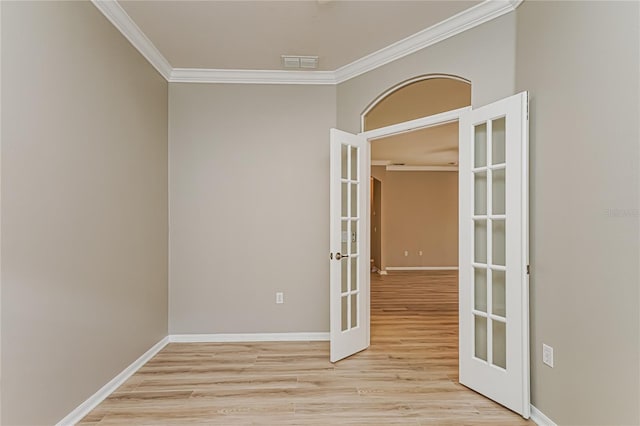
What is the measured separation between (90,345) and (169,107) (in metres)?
2.48

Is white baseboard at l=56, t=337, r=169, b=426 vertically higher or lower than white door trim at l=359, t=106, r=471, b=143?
lower

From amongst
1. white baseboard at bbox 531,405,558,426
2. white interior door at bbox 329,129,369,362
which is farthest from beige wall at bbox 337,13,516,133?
white baseboard at bbox 531,405,558,426

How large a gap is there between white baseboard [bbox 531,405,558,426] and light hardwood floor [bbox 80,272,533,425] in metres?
0.08

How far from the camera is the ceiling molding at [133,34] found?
2557 mm

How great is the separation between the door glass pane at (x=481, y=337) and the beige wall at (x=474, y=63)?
1.68 meters

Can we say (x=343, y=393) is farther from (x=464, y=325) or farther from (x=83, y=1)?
(x=83, y=1)

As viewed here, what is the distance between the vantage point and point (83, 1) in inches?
92.1

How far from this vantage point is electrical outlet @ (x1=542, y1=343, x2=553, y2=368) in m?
2.20

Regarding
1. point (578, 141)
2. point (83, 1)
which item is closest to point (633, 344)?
point (578, 141)

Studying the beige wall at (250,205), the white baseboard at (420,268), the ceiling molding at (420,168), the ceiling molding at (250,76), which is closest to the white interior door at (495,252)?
the beige wall at (250,205)

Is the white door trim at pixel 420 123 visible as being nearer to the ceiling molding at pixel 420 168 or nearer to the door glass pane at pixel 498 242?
the door glass pane at pixel 498 242

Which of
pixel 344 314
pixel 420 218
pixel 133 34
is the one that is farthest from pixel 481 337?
pixel 420 218

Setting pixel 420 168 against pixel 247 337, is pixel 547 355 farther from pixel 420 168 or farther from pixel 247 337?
pixel 420 168

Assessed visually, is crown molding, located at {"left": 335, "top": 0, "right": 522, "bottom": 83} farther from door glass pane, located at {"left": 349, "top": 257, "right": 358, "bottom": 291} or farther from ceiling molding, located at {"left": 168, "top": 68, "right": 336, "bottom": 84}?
door glass pane, located at {"left": 349, "top": 257, "right": 358, "bottom": 291}
